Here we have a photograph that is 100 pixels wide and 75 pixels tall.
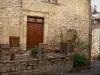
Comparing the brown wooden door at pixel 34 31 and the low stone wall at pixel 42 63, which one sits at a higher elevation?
the brown wooden door at pixel 34 31

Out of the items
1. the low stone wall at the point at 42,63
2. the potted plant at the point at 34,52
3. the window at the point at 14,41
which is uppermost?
the window at the point at 14,41

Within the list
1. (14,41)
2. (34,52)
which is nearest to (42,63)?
(34,52)

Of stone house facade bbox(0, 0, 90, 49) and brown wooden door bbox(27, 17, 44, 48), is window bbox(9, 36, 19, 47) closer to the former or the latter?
stone house facade bbox(0, 0, 90, 49)

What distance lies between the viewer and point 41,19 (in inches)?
488

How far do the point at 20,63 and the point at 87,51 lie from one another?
22.7ft

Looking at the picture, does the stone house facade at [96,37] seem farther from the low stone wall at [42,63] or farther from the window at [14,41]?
the window at [14,41]

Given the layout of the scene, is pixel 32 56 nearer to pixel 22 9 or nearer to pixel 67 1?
pixel 22 9

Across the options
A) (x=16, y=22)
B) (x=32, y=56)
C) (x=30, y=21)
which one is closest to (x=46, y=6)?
(x=30, y=21)

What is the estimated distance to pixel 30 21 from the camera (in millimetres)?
11906

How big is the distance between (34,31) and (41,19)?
35.0 inches

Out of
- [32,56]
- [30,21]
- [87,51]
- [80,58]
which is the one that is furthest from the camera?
[87,51]

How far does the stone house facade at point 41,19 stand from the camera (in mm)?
10826

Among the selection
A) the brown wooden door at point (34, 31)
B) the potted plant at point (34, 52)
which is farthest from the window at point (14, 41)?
the potted plant at point (34, 52)

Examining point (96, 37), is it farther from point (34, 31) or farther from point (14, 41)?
point (14, 41)
